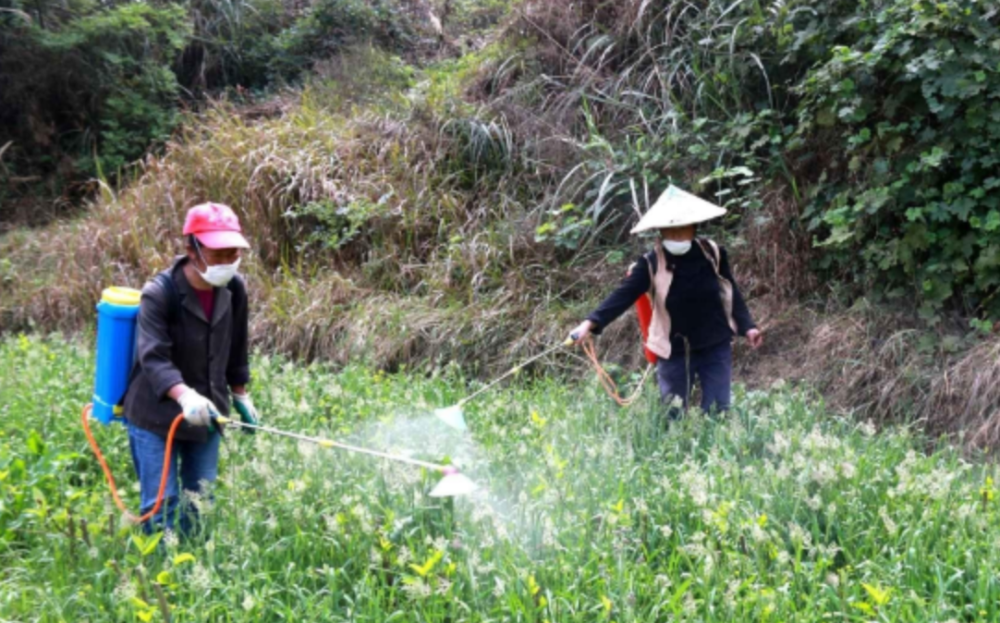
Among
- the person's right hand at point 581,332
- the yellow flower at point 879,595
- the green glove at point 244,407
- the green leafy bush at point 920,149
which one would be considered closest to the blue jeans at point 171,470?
the green glove at point 244,407

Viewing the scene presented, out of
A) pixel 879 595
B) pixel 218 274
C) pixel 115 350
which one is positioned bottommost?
pixel 115 350

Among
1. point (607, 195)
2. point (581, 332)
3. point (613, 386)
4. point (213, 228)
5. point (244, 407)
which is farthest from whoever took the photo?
point (607, 195)

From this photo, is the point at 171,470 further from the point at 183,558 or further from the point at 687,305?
the point at 687,305

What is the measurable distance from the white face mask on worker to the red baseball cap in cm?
9

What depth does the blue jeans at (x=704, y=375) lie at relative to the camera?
5828 mm

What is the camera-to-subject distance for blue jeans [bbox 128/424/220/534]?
4.48 m

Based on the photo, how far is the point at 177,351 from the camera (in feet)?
14.8

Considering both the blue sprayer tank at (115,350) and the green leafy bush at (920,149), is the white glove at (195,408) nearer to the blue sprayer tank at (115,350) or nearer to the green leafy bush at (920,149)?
the blue sprayer tank at (115,350)

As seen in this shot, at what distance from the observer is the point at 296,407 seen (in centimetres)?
623

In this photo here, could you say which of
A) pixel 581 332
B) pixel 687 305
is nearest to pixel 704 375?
pixel 687 305

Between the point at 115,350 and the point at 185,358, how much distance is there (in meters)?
0.32

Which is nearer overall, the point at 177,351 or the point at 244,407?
the point at 177,351

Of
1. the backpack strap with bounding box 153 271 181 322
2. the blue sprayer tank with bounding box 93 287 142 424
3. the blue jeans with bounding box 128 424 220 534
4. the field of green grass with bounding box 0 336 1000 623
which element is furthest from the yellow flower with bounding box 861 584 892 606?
the blue sprayer tank with bounding box 93 287 142 424

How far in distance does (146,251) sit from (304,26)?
5.42 meters
